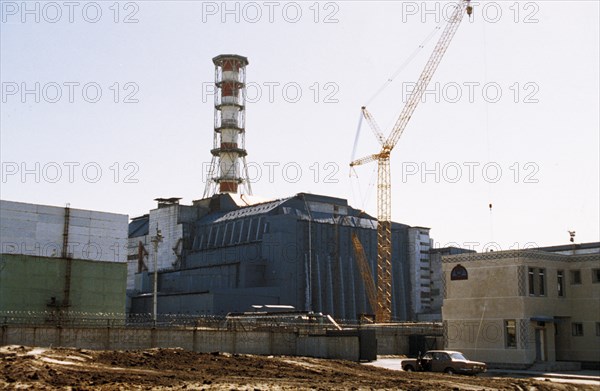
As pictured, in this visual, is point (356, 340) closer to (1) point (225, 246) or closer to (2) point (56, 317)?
(2) point (56, 317)

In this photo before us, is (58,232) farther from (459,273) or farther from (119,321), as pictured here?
(459,273)

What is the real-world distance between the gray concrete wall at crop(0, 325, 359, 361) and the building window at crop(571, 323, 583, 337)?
55.7ft

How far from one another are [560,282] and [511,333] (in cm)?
652

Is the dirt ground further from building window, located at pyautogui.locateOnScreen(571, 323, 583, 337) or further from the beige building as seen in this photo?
building window, located at pyautogui.locateOnScreen(571, 323, 583, 337)

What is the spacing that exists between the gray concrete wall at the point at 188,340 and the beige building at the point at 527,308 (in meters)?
9.74

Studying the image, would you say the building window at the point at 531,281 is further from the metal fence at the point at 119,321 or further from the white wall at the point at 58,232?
the white wall at the point at 58,232

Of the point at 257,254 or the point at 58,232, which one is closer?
the point at 58,232

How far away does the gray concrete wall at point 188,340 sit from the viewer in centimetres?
5036

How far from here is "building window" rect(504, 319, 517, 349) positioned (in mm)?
56969

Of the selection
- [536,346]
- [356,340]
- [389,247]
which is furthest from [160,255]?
[536,346]

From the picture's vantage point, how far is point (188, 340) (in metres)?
57.6

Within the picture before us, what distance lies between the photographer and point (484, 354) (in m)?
58.7

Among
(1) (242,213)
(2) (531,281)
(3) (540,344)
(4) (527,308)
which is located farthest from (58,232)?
(1) (242,213)

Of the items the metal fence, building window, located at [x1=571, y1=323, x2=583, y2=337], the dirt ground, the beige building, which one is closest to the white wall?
the metal fence
